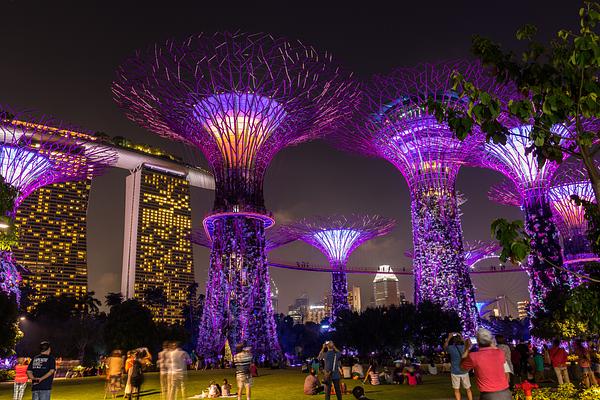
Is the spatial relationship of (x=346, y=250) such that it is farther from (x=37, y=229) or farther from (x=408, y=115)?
(x=37, y=229)

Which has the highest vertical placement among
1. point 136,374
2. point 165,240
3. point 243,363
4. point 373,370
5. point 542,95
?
point 165,240

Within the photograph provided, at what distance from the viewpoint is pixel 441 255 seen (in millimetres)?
40000

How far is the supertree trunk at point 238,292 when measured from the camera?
112 ft

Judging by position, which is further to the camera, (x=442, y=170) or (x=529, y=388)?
(x=442, y=170)

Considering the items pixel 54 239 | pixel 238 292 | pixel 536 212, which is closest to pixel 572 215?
pixel 536 212

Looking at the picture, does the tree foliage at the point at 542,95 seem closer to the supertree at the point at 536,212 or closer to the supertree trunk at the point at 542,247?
the supertree at the point at 536,212

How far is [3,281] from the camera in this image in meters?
35.9

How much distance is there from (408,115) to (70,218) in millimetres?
126543

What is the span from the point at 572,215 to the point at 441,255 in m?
27.9

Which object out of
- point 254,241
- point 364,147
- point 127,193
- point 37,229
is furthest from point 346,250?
point 127,193

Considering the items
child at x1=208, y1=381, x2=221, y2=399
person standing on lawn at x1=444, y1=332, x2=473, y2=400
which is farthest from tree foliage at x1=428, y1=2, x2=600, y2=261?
child at x1=208, y1=381, x2=221, y2=399

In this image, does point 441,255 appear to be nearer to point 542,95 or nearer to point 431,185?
point 431,185

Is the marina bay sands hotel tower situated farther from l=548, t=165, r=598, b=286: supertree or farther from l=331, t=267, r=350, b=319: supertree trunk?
l=548, t=165, r=598, b=286: supertree

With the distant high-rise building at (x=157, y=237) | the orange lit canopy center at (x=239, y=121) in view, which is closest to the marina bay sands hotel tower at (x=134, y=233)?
the distant high-rise building at (x=157, y=237)
